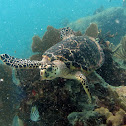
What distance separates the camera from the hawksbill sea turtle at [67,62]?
305 cm

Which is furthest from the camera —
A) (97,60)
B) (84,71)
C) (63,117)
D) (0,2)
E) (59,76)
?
(0,2)

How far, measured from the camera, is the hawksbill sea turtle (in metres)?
3.05

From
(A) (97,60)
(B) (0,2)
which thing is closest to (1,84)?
(A) (97,60)

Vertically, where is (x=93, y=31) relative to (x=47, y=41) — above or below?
above

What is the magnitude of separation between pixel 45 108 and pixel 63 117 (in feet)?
1.68

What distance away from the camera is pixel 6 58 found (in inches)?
138

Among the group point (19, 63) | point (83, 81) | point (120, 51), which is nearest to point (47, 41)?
point (19, 63)

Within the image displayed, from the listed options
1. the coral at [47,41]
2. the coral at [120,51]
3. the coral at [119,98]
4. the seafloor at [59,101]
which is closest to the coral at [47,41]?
the coral at [47,41]

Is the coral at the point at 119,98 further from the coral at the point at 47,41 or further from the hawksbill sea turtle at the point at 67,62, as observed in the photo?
the coral at the point at 47,41

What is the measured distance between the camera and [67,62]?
344cm

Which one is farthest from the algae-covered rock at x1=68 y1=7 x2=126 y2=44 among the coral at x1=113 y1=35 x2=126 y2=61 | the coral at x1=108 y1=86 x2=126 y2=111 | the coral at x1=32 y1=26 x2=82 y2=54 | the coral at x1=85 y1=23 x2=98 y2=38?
the coral at x1=108 y1=86 x2=126 y2=111

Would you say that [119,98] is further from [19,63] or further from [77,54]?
[19,63]

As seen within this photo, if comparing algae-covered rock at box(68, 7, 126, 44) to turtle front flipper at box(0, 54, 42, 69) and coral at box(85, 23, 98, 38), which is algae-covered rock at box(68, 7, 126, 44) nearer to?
coral at box(85, 23, 98, 38)

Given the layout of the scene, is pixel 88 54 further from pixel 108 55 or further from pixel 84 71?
pixel 108 55
